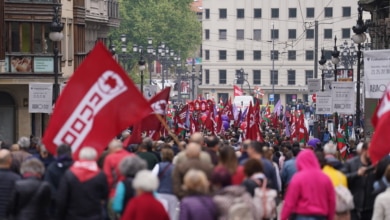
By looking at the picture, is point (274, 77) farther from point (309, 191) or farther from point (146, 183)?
point (146, 183)

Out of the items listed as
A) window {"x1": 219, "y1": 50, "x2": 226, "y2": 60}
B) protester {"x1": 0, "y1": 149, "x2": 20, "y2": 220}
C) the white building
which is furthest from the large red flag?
window {"x1": 219, "y1": 50, "x2": 226, "y2": 60}

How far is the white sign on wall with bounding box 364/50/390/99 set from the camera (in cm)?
2775

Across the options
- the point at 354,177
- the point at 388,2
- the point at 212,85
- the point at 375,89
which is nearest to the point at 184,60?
the point at 212,85

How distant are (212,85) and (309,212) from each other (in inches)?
5166

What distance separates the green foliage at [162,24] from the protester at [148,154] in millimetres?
115167

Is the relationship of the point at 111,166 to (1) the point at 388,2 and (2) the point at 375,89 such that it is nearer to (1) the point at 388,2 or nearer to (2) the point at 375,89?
(2) the point at 375,89

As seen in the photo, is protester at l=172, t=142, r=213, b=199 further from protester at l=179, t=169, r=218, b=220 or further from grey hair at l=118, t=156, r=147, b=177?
protester at l=179, t=169, r=218, b=220

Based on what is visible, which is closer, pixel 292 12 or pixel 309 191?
pixel 309 191

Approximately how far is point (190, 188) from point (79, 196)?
2.44 meters

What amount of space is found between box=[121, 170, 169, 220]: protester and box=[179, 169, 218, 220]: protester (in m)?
0.25

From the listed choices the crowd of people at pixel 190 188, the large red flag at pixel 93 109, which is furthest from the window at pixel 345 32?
the large red flag at pixel 93 109

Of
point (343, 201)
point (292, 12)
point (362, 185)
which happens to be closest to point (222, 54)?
point (292, 12)

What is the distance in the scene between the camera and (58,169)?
18.6m

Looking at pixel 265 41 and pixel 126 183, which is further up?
pixel 265 41
